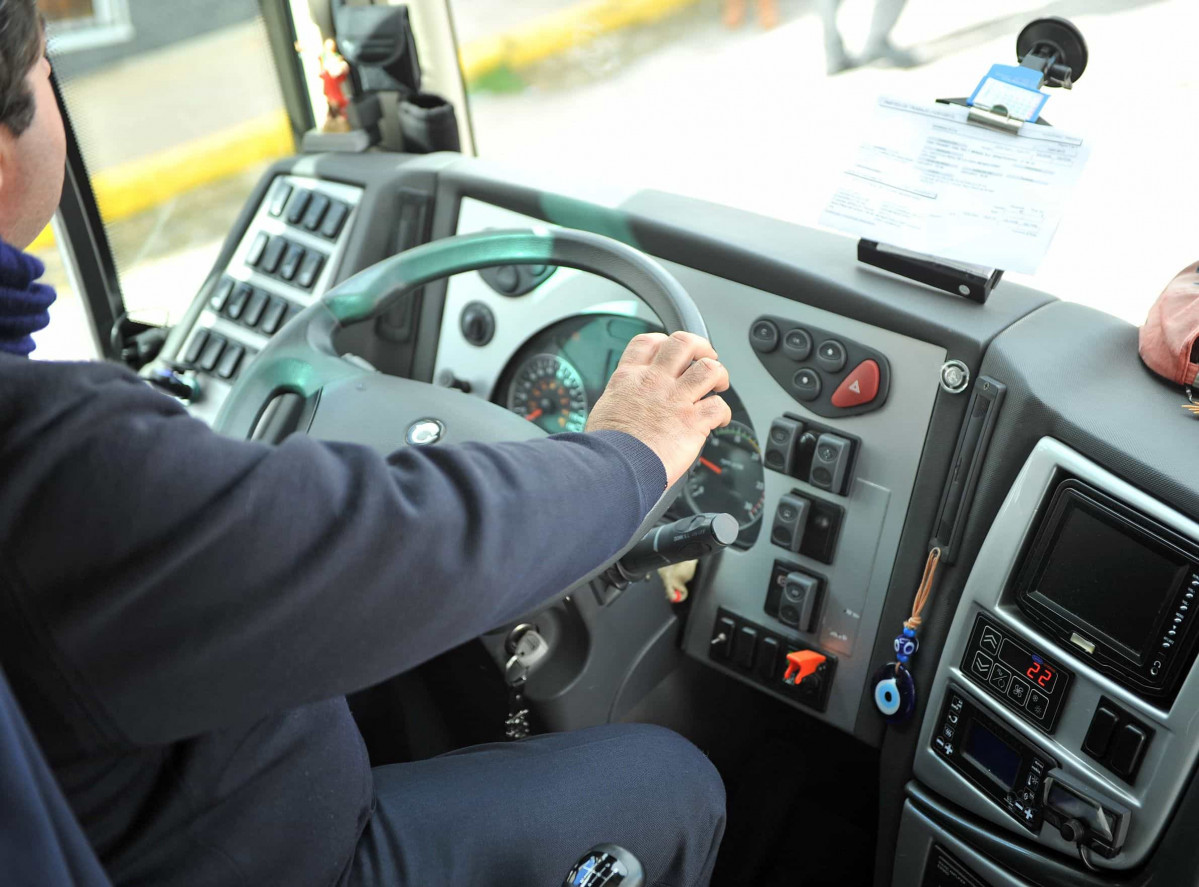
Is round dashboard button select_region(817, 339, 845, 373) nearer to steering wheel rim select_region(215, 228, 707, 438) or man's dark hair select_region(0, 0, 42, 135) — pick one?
steering wheel rim select_region(215, 228, 707, 438)

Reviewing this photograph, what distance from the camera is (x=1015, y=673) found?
1228mm

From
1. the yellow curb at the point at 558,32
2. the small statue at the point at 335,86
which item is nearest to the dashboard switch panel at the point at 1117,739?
the yellow curb at the point at 558,32

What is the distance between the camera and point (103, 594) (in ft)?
2.07

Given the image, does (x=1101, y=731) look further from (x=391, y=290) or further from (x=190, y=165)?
(x=190, y=165)

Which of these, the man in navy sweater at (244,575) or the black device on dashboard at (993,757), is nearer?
the man in navy sweater at (244,575)

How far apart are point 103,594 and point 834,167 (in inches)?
39.6

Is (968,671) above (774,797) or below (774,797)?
above

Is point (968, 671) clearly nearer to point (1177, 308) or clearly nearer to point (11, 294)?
point (1177, 308)

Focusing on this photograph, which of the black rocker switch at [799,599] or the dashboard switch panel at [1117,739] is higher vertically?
the dashboard switch panel at [1117,739]

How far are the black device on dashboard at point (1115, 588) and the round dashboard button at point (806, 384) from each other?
0.36 metres

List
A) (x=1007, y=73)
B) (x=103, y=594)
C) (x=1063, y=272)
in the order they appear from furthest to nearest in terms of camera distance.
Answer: (x=1063, y=272) → (x=1007, y=73) → (x=103, y=594)

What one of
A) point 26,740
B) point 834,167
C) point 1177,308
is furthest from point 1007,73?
point 26,740

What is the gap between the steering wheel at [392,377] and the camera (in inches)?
49.0

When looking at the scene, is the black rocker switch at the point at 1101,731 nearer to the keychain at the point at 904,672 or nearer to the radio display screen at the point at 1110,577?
the radio display screen at the point at 1110,577
